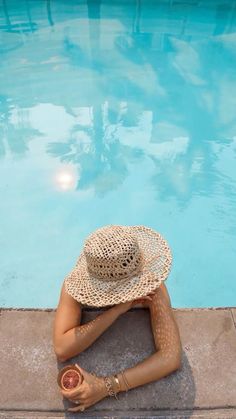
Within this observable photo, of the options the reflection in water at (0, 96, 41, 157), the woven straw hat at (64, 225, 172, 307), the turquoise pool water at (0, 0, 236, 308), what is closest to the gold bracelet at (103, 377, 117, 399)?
the woven straw hat at (64, 225, 172, 307)

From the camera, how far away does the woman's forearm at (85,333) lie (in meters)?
1.85

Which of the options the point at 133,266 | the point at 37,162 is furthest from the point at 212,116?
the point at 133,266

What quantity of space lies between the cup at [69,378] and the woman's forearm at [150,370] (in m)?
0.22

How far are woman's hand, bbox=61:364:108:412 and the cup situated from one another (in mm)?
20

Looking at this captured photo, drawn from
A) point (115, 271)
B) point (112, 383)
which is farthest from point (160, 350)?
point (115, 271)

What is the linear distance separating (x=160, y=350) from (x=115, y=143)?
502cm

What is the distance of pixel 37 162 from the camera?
6.03m

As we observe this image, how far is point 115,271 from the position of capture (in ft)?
5.80

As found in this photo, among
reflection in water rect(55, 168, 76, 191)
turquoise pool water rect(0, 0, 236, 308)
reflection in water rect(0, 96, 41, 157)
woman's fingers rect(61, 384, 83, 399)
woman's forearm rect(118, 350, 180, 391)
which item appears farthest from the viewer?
reflection in water rect(0, 96, 41, 157)

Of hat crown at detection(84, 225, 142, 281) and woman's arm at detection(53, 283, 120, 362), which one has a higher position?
hat crown at detection(84, 225, 142, 281)

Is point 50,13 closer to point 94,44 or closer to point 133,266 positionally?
point 94,44

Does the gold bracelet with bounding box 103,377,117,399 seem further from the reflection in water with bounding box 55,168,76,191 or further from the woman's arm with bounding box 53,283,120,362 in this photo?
the reflection in water with bounding box 55,168,76,191

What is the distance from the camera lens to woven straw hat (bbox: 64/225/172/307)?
173 centimetres

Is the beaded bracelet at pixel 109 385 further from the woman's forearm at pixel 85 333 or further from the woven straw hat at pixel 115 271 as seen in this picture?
the woven straw hat at pixel 115 271
